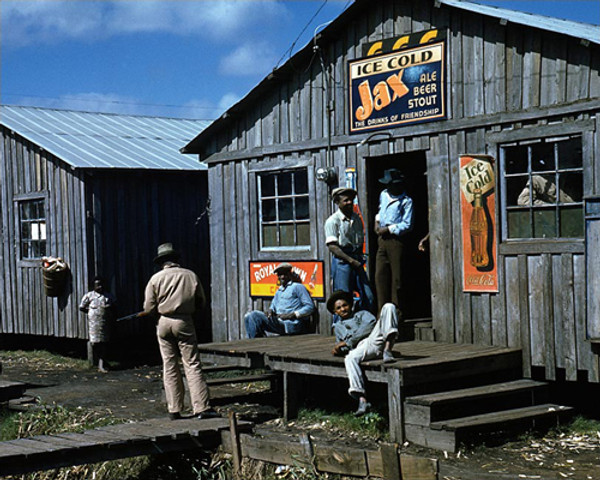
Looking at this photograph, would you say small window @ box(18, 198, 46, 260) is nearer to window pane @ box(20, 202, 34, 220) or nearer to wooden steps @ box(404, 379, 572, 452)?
window pane @ box(20, 202, 34, 220)

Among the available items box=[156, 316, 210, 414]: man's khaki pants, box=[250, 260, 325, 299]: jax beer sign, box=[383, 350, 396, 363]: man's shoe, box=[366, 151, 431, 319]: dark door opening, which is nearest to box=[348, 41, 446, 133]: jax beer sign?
box=[366, 151, 431, 319]: dark door opening

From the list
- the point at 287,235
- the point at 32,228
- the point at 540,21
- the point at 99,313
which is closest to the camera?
the point at 540,21

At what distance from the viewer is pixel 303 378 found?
13391mm

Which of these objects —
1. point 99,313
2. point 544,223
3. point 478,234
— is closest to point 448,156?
point 478,234

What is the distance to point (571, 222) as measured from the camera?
1083 centimetres

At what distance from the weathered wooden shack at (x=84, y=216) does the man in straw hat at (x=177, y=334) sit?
633cm

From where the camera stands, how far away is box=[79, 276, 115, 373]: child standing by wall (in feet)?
56.1

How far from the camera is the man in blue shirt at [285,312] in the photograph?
13625 mm

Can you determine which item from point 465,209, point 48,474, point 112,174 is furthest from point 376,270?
point 112,174

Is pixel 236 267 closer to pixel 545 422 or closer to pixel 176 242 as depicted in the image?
pixel 176 242

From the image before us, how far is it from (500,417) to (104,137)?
1253 centimetres

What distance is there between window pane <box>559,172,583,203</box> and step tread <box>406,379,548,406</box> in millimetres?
2098

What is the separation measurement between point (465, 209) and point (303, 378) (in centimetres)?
338

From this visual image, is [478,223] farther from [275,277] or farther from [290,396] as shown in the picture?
[275,277]
